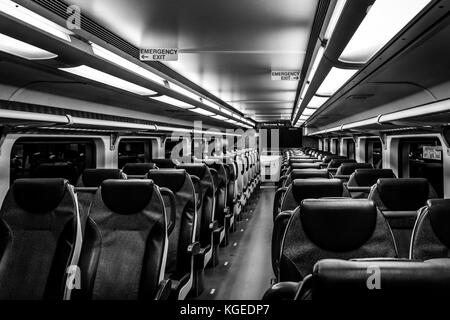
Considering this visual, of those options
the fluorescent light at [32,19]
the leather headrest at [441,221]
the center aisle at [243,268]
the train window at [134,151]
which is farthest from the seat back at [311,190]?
the train window at [134,151]

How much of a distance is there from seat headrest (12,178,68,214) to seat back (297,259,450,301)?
7.42ft

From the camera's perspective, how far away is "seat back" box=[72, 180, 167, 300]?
93.0 inches

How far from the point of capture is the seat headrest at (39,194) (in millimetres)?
2574

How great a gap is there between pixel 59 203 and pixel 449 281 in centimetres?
246

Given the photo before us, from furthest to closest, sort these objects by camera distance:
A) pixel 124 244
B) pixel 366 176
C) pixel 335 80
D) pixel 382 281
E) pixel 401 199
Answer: pixel 366 176, pixel 335 80, pixel 401 199, pixel 124 244, pixel 382 281

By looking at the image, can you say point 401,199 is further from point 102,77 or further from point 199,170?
point 102,77

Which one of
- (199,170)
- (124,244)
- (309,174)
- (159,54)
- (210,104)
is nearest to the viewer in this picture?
(124,244)

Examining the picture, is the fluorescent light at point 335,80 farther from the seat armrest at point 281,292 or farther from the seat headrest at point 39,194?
the seat headrest at point 39,194

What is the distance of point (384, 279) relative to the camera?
805 mm

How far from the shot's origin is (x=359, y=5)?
144 cm

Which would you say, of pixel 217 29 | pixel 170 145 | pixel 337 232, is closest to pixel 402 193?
pixel 337 232

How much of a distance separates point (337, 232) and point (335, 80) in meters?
1.84

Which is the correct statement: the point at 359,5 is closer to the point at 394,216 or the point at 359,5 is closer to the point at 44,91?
the point at 394,216

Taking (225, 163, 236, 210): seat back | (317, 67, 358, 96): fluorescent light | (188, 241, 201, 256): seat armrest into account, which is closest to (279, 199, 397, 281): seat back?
(317, 67, 358, 96): fluorescent light
